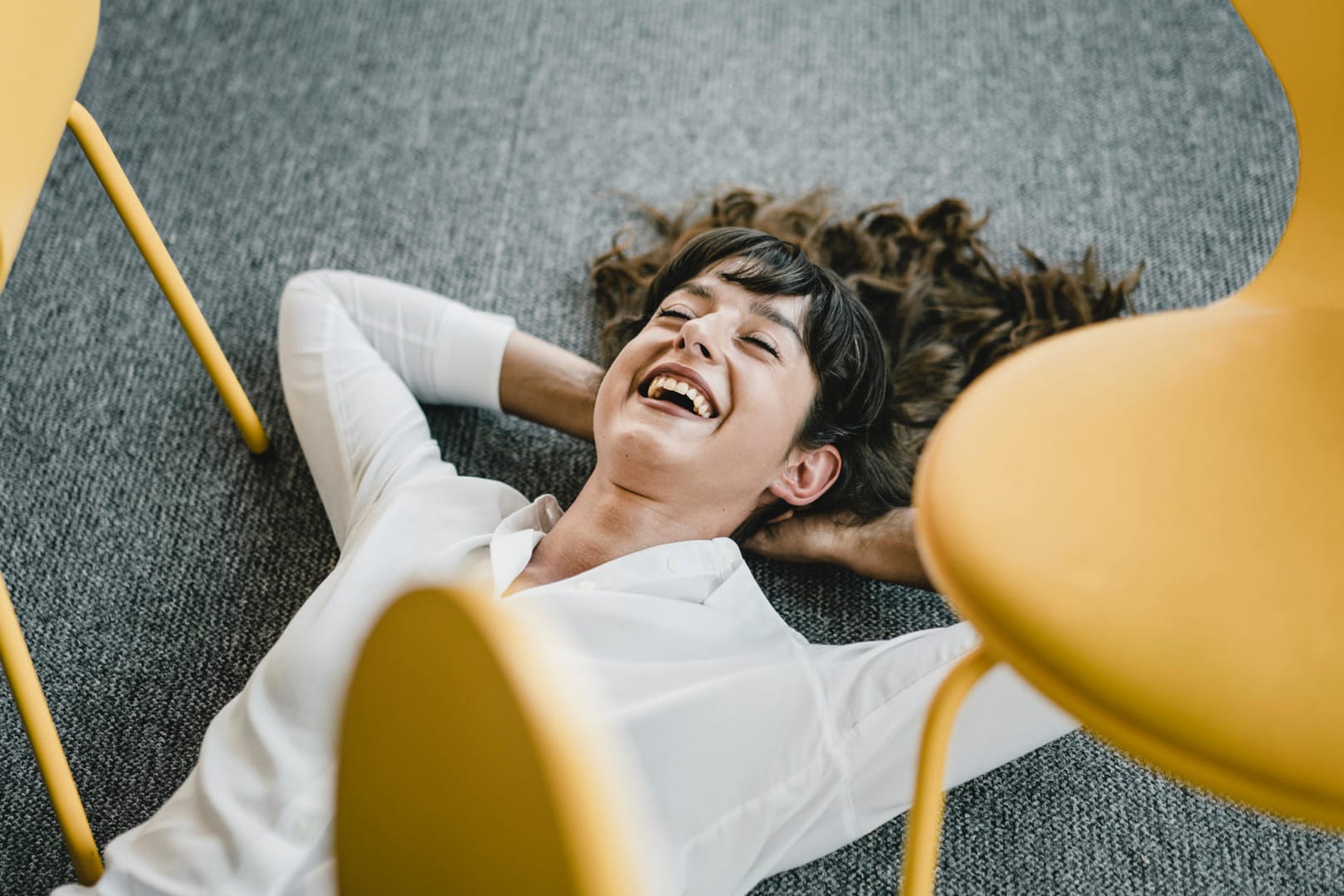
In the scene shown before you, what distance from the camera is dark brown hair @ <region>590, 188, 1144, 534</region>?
1300 mm

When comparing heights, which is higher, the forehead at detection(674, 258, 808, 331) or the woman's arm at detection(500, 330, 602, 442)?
the forehead at detection(674, 258, 808, 331)

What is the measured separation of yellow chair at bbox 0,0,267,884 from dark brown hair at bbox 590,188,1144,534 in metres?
0.59

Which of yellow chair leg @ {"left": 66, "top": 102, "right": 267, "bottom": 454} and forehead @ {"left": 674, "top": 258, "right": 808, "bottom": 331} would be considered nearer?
yellow chair leg @ {"left": 66, "top": 102, "right": 267, "bottom": 454}

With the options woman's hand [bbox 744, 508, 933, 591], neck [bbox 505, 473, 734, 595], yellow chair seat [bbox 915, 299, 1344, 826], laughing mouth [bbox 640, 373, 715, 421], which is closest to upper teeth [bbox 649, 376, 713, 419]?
laughing mouth [bbox 640, 373, 715, 421]

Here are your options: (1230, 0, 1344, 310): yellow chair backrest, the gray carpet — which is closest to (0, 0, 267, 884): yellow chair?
the gray carpet

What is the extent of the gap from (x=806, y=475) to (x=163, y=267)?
2.37ft


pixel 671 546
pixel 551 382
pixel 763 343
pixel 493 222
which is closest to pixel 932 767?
pixel 671 546

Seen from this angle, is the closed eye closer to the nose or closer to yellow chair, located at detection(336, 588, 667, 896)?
the nose

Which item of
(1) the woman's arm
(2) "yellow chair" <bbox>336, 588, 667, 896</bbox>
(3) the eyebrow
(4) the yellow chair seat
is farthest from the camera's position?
(1) the woman's arm

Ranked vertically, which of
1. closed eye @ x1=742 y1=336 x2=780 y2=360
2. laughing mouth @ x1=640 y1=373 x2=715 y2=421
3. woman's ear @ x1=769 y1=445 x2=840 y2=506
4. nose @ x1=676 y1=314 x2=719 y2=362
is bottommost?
woman's ear @ x1=769 y1=445 x2=840 y2=506

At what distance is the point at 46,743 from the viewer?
0.88m

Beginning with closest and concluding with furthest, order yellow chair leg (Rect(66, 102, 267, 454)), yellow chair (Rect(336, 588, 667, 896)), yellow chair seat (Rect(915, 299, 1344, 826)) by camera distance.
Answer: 1. yellow chair (Rect(336, 588, 667, 896))
2. yellow chair seat (Rect(915, 299, 1344, 826))
3. yellow chair leg (Rect(66, 102, 267, 454))

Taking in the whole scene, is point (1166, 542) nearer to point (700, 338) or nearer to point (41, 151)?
point (700, 338)

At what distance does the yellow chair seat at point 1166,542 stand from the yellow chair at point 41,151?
64 cm
